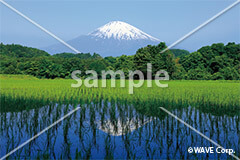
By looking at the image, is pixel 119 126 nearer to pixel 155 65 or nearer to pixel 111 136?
pixel 111 136

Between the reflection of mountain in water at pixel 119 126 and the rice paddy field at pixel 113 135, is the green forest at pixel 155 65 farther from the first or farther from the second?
the reflection of mountain in water at pixel 119 126

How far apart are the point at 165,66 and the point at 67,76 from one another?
1151 cm

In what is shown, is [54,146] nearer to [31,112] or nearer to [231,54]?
[31,112]

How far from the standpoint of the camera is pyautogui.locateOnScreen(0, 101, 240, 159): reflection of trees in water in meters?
3.12

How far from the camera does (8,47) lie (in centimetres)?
4019

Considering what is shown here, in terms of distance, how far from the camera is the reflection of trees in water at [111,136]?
3123 mm

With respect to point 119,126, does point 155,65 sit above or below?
above

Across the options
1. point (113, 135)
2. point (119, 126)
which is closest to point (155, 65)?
point (119, 126)

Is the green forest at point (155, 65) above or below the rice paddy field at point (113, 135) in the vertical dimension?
above

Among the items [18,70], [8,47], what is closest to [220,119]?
[18,70]

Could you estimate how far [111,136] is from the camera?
12.1 feet

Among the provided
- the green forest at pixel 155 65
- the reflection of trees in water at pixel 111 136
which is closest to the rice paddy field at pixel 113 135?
the reflection of trees in water at pixel 111 136

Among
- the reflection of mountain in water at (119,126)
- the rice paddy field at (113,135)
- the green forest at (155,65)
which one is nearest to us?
the rice paddy field at (113,135)

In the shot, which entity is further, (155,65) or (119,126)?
(155,65)
